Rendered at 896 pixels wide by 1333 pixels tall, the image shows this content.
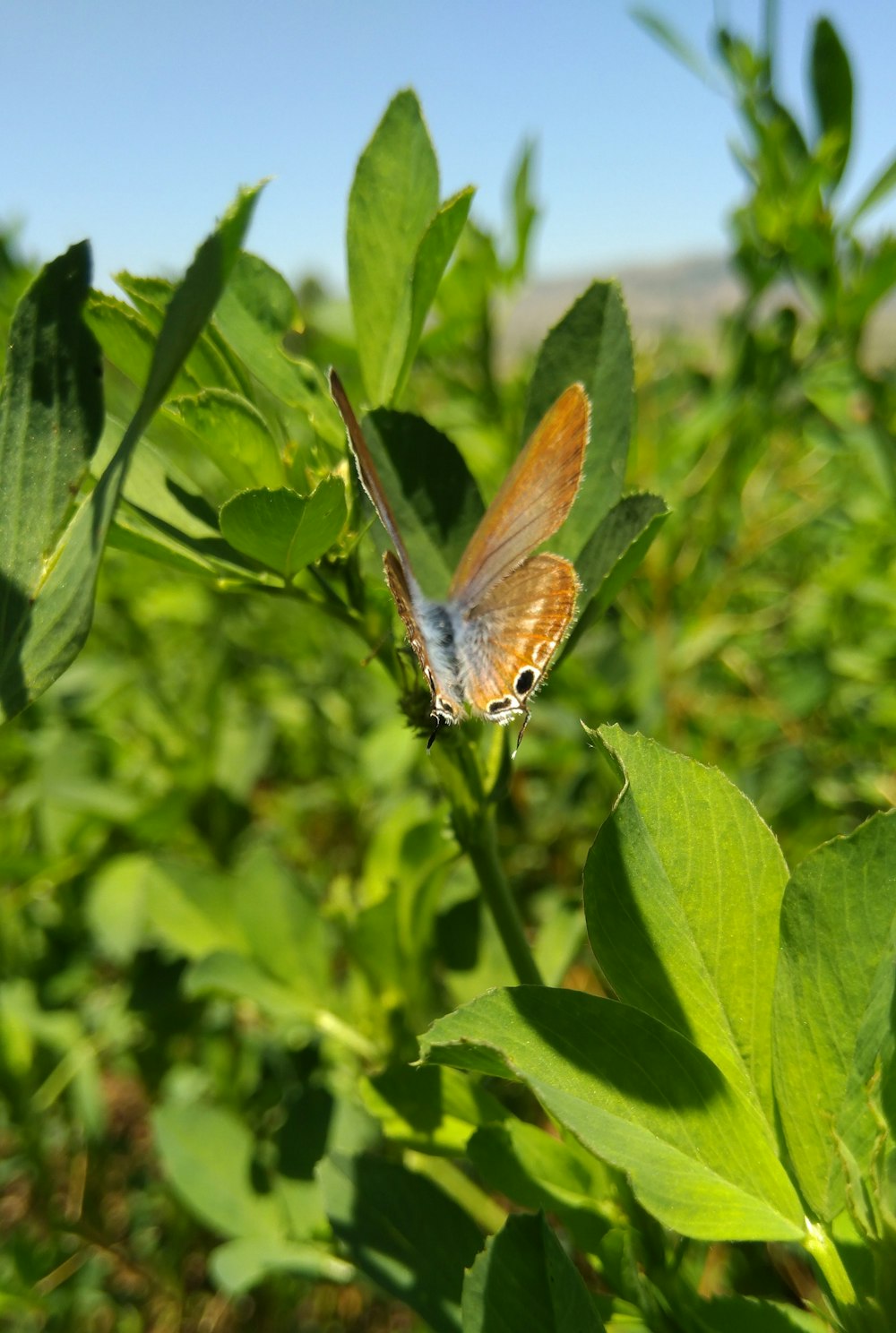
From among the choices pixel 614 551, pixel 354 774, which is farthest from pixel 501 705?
pixel 354 774

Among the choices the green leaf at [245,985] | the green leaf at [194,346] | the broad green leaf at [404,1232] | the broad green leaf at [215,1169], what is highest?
the green leaf at [194,346]

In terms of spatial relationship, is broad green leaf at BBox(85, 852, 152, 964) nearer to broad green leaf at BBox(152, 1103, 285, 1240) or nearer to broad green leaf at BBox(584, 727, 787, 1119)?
broad green leaf at BBox(152, 1103, 285, 1240)

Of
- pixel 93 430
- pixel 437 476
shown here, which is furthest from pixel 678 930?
pixel 93 430

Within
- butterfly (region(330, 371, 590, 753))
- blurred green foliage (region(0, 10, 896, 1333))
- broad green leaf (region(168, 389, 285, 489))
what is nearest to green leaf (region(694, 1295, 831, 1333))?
blurred green foliage (region(0, 10, 896, 1333))

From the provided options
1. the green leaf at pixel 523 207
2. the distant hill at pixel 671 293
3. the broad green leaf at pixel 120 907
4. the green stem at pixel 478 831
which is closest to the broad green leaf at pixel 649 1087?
the green stem at pixel 478 831

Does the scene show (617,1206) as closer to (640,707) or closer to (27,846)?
(640,707)

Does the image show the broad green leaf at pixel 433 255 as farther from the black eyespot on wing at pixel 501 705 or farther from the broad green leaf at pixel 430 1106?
the broad green leaf at pixel 430 1106
